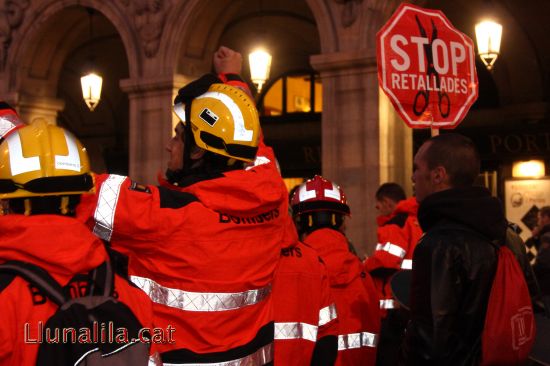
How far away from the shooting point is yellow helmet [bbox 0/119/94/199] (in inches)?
103

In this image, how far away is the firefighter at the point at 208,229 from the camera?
117 inches

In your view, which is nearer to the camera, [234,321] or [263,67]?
[234,321]

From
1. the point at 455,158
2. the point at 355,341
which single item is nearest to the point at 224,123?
the point at 455,158

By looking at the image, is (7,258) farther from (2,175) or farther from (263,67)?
(263,67)

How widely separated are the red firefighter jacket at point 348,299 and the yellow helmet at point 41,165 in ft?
7.68

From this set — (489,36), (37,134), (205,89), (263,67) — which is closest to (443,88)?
(205,89)

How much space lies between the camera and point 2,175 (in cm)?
266

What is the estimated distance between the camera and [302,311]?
12.9 feet

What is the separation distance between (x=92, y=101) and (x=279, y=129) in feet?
15.4

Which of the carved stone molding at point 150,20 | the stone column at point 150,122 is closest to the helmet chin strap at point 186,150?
the stone column at point 150,122

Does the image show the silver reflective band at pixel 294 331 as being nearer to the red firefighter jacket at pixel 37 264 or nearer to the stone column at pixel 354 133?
the red firefighter jacket at pixel 37 264

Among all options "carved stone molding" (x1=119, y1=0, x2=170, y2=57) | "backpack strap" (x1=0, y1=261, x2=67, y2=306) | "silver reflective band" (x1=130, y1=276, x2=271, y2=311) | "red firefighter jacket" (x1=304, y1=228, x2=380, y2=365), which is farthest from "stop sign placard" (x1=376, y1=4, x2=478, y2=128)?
"carved stone molding" (x1=119, y1=0, x2=170, y2=57)

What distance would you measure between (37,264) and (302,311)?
5.65 feet

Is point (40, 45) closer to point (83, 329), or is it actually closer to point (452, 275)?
point (452, 275)
